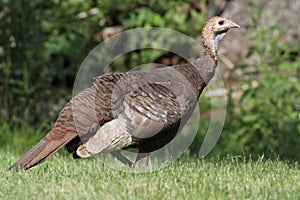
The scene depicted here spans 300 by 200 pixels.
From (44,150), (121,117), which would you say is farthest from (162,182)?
(44,150)

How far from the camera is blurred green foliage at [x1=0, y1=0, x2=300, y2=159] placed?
8547mm

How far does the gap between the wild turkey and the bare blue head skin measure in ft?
2.49

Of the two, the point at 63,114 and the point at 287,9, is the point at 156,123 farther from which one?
the point at 287,9

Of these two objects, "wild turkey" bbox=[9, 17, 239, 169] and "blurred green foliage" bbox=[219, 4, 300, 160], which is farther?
"blurred green foliage" bbox=[219, 4, 300, 160]

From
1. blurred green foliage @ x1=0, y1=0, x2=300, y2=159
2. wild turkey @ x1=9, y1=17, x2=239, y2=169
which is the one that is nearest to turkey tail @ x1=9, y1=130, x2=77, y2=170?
wild turkey @ x1=9, y1=17, x2=239, y2=169

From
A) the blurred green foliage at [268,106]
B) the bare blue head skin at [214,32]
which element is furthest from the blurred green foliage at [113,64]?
the bare blue head skin at [214,32]

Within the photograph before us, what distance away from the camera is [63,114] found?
5.59 meters

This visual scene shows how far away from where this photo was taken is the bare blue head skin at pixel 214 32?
6.53 meters

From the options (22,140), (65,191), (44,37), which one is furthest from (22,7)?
(65,191)

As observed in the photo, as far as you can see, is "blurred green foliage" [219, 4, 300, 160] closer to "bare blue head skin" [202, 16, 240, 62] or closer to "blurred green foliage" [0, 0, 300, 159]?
"blurred green foliage" [0, 0, 300, 159]

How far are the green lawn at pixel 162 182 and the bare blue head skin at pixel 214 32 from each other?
1.31 meters

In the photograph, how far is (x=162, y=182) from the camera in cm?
477

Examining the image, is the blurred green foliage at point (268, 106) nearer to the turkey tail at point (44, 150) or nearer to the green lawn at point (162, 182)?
the green lawn at point (162, 182)

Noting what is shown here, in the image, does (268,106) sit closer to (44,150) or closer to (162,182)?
(44,150)
